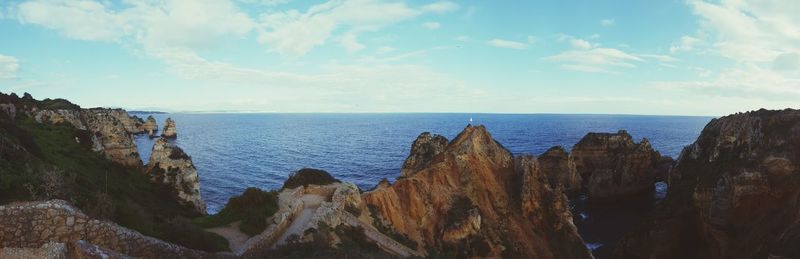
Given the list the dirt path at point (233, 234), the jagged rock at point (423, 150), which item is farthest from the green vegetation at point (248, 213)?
the jagged rock at point (423, 150)

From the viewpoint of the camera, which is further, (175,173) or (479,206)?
(175,173)

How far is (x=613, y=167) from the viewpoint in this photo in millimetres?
64750

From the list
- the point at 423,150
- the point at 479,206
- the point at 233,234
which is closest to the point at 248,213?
the point at 233,234

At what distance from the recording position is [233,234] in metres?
22.2

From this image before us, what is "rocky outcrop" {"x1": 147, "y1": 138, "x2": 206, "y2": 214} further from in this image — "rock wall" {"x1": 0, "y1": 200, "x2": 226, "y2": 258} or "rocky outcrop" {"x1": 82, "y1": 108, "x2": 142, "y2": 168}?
"rock wall" {"x1": 0, "y1": 200, "x2": 226, "y2": 258}

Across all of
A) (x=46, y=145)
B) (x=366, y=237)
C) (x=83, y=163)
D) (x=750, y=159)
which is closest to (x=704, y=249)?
(x=750, y=159)

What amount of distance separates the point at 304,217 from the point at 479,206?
15477 mm

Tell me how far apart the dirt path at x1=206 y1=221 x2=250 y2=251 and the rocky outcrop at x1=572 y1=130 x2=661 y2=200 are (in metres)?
52.2

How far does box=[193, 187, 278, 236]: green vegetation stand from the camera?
76.2ft

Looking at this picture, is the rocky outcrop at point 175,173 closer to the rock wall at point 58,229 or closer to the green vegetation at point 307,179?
the green vegetation at point 307,179

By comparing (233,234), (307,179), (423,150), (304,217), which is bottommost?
(304,217)

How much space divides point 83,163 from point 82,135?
17386 millimetres

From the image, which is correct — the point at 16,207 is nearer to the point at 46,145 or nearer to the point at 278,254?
the point at 278,254

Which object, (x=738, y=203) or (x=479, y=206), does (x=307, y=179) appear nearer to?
(x=479, y=206)
